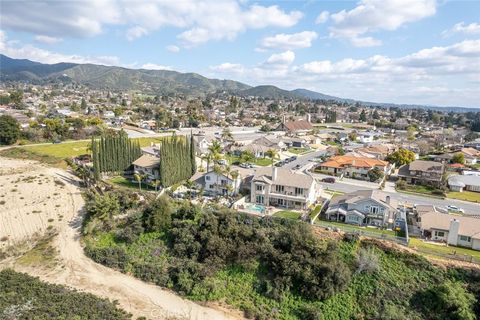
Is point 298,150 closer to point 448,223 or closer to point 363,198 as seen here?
point 363,198

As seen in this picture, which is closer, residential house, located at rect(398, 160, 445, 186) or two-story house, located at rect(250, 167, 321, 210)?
two-story house, located at rect(250, 167, 321, 210)

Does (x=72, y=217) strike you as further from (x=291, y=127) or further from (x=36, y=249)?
(x=291, y=127)

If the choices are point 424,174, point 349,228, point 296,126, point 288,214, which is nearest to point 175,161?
point 288,214

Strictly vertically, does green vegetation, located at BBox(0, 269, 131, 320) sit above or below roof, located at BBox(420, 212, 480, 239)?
below

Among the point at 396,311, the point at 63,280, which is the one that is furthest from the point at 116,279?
the point at 396,311

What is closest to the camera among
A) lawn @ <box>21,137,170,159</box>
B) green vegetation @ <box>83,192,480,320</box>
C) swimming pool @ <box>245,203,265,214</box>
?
green vegetation @ <box>83,192,480,320</box>

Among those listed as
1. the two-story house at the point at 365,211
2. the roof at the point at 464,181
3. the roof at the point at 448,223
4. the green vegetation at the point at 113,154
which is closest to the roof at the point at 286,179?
the two-story house at the point at 365,211

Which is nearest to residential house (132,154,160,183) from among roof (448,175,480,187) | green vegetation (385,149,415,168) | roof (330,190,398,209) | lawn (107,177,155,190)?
lawn (107,177,155,190)

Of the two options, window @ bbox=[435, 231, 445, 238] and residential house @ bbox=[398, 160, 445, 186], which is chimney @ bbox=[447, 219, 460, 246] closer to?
window @ bbox=[435, 231, 445, 238]
